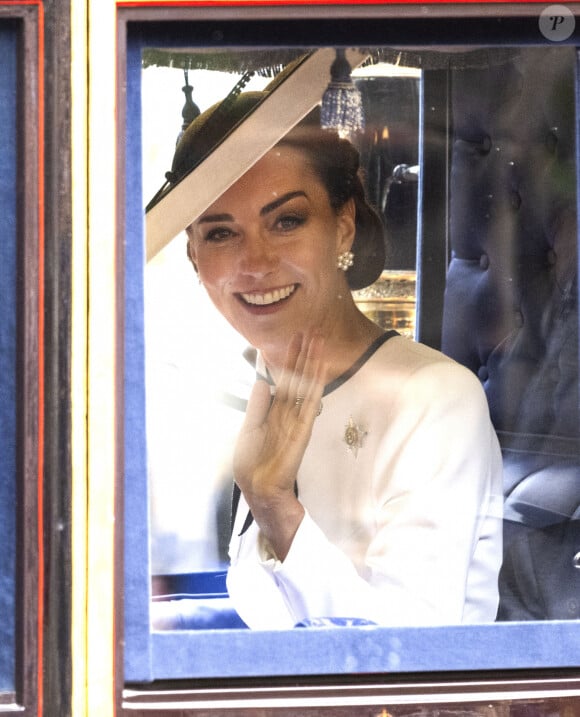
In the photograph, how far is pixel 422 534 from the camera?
1.80 meters

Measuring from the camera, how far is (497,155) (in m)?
2.18

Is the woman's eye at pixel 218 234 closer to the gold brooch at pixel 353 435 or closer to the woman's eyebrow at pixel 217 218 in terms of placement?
the woman's eyebrow at pixel 217 218

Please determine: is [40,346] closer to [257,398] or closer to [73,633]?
[73,633]

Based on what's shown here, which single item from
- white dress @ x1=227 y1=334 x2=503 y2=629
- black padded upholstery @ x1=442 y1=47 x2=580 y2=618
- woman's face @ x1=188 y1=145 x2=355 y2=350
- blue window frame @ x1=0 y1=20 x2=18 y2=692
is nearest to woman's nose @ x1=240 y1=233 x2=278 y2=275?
woman's face @ x1=188 y1=145 x2=355 y2=350

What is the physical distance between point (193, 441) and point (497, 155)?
0.82 metres

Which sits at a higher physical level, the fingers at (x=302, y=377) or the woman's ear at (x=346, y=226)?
the woman's ear at (x=346, y=226)

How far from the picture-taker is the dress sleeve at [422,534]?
5.65ft

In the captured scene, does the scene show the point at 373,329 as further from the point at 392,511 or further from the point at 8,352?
the point at 8,352

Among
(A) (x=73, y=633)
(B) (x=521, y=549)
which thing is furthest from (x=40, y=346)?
(B) (x=521, y=549)

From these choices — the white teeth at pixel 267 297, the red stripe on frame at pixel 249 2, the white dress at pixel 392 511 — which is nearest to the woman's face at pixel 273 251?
the white teeth at pixel 267 297

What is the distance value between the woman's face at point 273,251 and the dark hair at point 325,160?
0.03 metres

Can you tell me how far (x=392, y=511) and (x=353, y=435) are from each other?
6.0 inches

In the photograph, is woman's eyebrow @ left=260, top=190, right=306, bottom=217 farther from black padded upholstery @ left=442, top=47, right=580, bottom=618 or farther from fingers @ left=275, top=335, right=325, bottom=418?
black padded upholstery @ left=442, top=47, right=580, bottom=618

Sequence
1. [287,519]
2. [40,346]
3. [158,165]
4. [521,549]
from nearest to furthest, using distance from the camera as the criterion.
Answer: [40,346] < [158,165] < [287,519] < [521,549]
